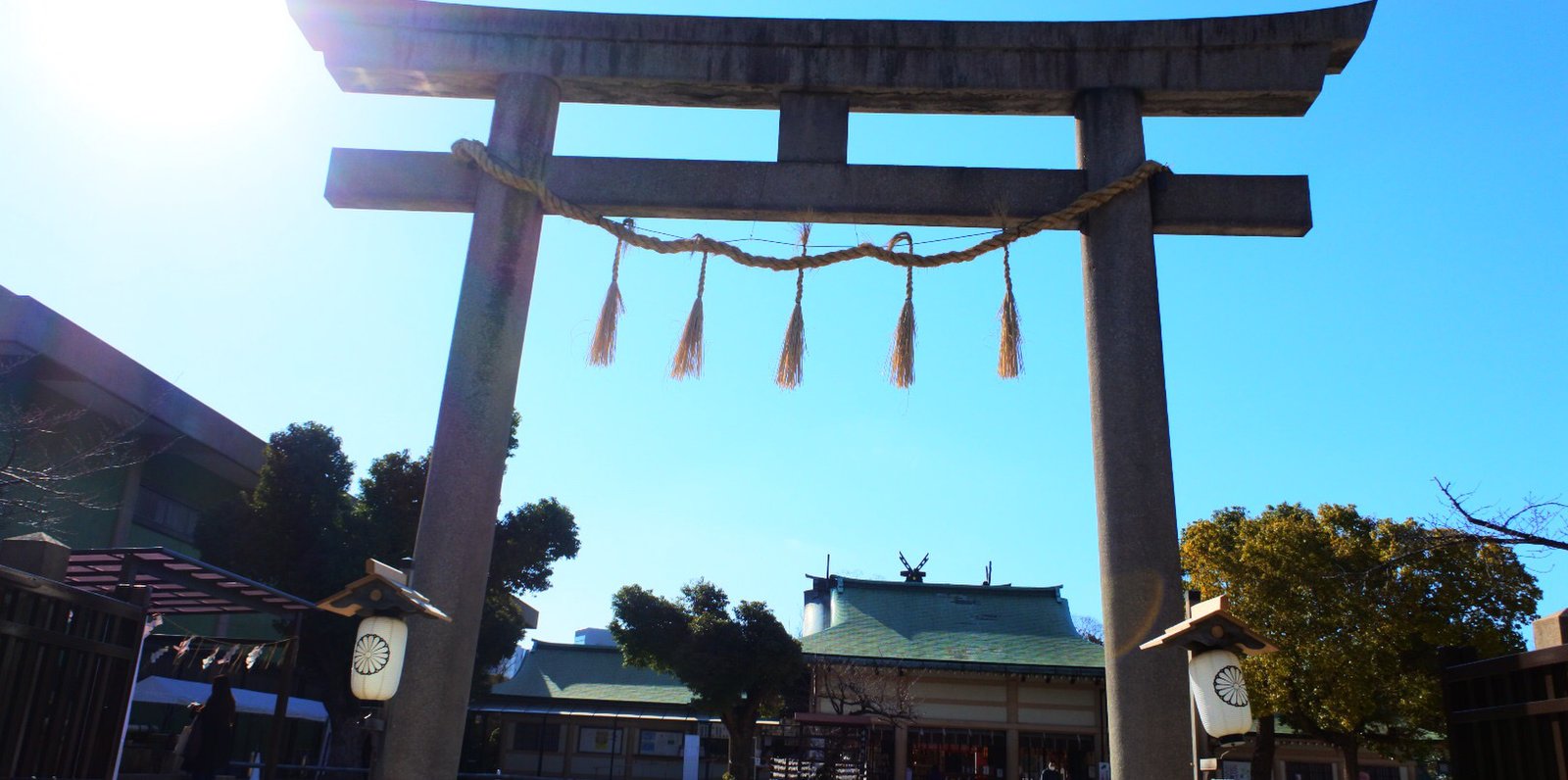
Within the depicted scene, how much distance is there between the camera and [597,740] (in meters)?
27.9

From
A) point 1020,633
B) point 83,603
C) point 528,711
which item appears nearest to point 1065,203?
point 83,603

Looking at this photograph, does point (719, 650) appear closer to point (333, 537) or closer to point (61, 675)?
point (333, 537)

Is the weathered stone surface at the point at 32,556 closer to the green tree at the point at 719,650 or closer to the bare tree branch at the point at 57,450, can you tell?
the bare tree branch at the point at 57,450

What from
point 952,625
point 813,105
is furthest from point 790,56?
point 952,625

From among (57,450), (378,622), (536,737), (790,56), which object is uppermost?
(57,450)

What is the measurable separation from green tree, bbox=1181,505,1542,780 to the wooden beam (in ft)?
45.7

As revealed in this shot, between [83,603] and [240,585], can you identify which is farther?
[240,585]

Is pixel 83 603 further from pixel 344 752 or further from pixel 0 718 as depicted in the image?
pixel 344 752

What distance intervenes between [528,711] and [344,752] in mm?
7600

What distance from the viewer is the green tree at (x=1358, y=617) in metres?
17.7

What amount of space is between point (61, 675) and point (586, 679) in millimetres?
26369

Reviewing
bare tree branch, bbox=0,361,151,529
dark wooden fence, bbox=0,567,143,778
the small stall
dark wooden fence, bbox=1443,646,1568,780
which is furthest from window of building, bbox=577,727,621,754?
dark wooden fence, bbox=1443,646,1568,780

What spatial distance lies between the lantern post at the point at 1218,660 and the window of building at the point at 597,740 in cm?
2533

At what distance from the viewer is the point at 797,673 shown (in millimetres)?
21984
